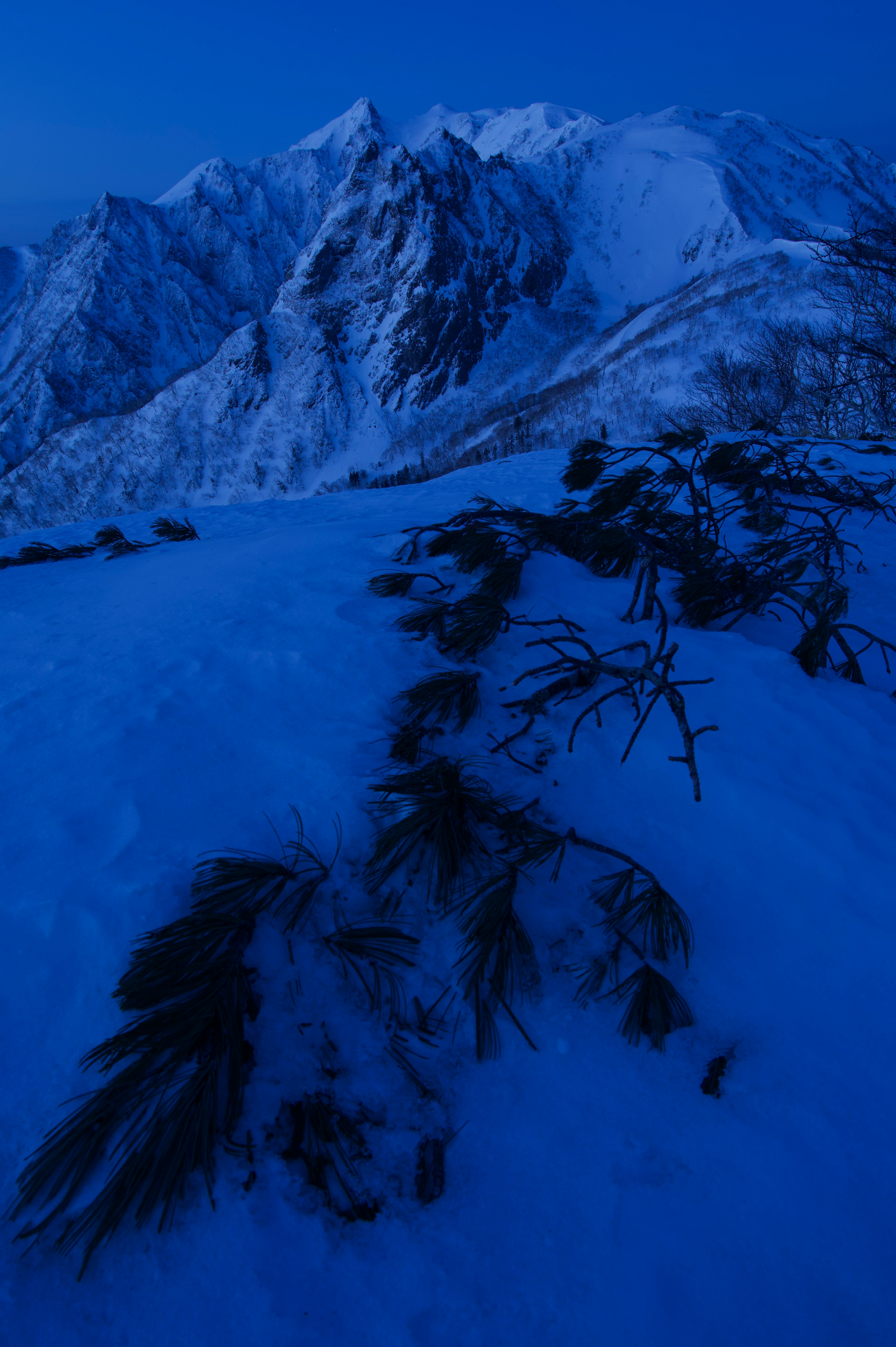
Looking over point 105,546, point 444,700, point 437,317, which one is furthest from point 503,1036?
point 437,317

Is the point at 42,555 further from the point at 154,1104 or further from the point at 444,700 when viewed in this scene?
the point at 154,1104

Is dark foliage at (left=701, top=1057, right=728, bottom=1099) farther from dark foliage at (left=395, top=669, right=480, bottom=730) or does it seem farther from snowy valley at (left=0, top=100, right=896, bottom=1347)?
dark foliage at (left=395, top=669, right=480, bottom=730)

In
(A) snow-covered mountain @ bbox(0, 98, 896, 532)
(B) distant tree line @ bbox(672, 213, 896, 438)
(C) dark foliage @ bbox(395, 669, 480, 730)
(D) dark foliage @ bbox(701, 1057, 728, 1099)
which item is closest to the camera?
(D) dark foliage @ bbox(701, 1057, 728, 1099)

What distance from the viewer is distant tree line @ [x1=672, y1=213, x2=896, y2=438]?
4.96 metres

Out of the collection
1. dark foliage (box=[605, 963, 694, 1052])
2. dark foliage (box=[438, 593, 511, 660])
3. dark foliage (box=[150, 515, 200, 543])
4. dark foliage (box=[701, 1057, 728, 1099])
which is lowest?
dark foliage (box=[701, 1057, 728, 1099])

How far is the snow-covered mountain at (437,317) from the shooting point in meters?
57.0

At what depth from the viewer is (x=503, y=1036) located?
1049mm

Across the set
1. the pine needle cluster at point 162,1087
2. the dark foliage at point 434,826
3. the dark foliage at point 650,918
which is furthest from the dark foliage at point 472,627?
the pine needle cluster at point 162,1087

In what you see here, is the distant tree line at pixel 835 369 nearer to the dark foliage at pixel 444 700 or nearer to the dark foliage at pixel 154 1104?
the dark foliage at pixel 444 700

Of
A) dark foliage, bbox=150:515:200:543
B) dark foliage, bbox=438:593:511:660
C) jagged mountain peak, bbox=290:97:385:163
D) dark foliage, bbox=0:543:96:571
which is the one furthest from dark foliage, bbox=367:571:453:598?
jagged mountain peak, bbox=290:97:385:163

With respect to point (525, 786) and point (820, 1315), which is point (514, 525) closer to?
point (525, 786)

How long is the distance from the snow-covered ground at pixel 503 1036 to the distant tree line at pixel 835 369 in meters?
4.15

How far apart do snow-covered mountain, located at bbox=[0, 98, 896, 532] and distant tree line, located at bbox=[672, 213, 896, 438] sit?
926 inches

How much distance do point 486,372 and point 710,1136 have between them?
72992mm
